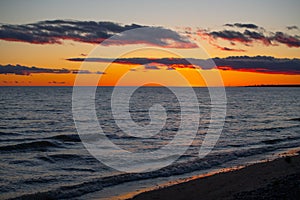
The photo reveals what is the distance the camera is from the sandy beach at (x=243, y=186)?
10.5 meters

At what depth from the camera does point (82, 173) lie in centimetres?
1530

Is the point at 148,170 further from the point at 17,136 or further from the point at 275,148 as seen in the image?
the point at 17,136

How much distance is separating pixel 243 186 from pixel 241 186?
7cm

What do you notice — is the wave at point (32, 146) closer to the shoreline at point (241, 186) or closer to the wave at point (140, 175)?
the wave at point (140, 175)

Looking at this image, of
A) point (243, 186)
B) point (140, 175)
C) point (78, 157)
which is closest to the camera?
point (243, 186)

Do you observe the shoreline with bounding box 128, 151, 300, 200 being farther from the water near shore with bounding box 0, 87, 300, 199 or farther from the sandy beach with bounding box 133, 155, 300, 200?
the water near shore with bounding box 0, 87, 300, 199

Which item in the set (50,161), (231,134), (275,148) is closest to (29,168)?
(50,161)

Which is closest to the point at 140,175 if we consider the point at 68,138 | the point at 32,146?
the point at 32,146

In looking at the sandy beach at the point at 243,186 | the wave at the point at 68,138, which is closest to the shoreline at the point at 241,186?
the sandy beach at the point at 243,186

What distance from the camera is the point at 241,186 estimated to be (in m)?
12.4

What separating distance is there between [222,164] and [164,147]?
18.3 feet

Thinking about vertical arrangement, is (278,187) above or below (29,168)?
above

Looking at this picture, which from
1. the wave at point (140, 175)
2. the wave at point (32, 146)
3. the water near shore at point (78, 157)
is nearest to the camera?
the wave at point (140, 175)

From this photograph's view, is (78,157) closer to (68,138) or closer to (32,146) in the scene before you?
(32,146)
